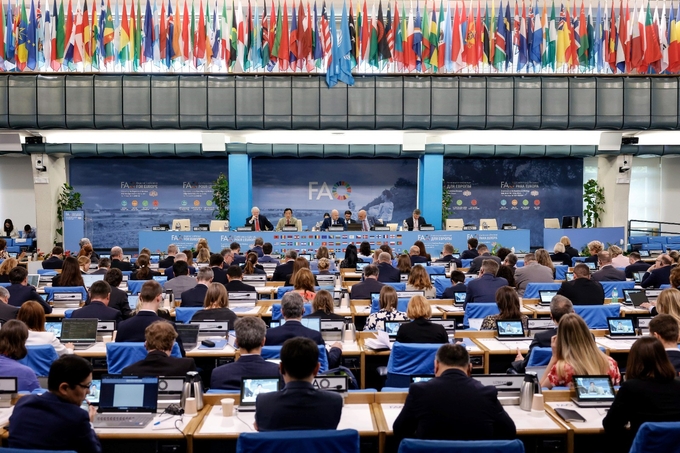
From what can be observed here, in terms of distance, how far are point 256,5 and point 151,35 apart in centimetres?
387

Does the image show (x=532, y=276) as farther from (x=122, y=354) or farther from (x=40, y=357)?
(x=40, y=357)

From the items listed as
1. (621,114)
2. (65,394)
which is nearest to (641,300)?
(65,394)

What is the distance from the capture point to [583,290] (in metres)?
8.83

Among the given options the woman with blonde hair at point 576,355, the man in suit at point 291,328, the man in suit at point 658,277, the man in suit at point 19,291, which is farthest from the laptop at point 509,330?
the man in suit at point 19,291

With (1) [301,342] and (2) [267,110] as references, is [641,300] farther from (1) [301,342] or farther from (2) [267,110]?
(2) [267,110]

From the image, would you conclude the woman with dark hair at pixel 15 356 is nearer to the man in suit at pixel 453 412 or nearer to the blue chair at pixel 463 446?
the man in suit at pixel 453 412

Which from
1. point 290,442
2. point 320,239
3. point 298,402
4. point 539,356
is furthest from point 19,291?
point 320,239

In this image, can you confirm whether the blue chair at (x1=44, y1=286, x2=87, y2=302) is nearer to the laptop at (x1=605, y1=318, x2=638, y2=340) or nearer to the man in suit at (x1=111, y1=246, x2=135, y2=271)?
the man in suit at (x1=111, y1=246, x2=135, y2=271)

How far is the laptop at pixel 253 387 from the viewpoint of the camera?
451cm

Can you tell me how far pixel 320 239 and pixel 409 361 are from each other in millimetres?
12328

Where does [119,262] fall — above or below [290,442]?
above

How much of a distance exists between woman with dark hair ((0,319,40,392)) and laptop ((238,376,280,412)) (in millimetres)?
1616

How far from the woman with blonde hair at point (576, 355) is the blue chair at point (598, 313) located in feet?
10.3

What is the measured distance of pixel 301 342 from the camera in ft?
12.5
